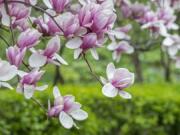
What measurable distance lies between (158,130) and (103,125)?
695 mm

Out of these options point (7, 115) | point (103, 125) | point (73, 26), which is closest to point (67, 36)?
point (73, 26)

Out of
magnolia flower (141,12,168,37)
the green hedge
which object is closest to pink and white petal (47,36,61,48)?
magnolia flower (141,12,168,37)

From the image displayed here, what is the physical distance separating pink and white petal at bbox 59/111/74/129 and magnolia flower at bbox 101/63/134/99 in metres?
0.13

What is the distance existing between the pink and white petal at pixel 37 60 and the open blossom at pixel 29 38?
32mm

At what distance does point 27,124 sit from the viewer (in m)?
4.98

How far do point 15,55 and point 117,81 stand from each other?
30cm

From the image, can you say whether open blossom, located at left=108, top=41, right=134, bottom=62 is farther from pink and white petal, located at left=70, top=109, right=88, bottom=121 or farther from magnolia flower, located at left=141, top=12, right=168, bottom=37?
pink and white petal, located at left=70, top=109, right=88, bottom=121

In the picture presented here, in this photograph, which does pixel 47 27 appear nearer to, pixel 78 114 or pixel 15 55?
pixel 15 55

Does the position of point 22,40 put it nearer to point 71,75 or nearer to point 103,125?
point 103,125

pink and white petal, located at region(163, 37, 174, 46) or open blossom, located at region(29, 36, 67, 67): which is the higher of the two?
open blossom, located at region(29, 36, 67, 67)

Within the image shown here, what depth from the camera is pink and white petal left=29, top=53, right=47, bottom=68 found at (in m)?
1.77

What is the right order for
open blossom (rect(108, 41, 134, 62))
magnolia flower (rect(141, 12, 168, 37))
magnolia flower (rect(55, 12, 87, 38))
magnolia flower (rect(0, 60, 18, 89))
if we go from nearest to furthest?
magnolia flower (rect(0, 60, 18, 89))
magnolia flower (rect(55, 12, 87, 38))
open blossom (rect(108, 41, 134, 62))
magnolia flower (rect(141, 12, 168, 37))

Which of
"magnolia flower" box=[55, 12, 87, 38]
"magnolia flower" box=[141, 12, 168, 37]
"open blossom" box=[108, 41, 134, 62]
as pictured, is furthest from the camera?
"magnolia flower" box=[141, 12, 168, 37]

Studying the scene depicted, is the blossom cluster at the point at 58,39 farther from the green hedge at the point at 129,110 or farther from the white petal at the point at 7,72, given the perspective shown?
the green hedge at the point at 129,110
